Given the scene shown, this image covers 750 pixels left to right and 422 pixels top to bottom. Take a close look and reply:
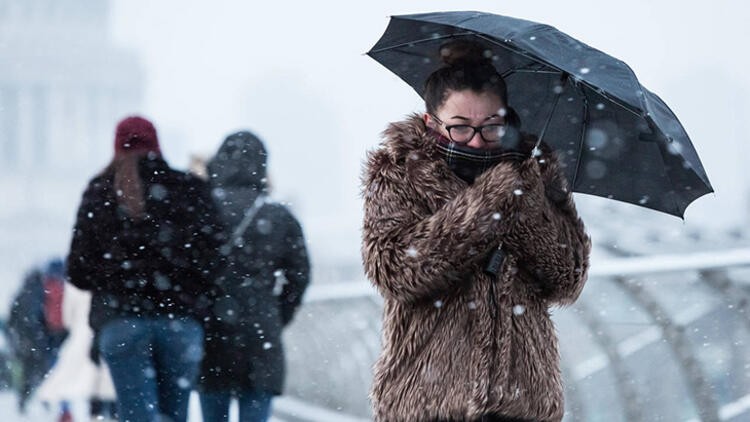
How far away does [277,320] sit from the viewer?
14.7ft

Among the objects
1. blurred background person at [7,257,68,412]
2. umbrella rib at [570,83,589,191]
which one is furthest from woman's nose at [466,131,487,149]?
blurred background person at [7,257,68,412]

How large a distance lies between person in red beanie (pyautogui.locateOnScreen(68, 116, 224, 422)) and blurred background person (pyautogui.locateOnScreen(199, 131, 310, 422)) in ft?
0.33

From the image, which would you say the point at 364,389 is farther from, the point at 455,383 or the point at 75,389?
the point at 455,383

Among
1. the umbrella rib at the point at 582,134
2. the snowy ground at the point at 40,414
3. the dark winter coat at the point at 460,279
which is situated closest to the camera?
the dark winter coat at the point at 460,279

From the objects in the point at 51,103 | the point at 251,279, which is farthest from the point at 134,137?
the point at 51,103

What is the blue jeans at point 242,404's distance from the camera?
171 inches

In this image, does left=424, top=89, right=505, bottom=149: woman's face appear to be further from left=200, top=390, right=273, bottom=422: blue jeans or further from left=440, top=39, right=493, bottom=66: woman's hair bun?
left=200, top=390, right=273, bottom=422: blue jeans

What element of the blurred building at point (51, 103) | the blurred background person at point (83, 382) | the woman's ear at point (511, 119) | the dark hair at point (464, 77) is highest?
the dark hair at point (464, 77)

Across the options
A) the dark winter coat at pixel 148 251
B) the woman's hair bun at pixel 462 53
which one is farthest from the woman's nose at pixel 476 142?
the dark winter coat at pixel 148 251

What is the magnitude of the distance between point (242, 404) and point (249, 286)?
43 centimetres

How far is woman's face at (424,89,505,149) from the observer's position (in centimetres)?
260

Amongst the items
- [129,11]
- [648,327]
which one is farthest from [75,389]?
[129,11]

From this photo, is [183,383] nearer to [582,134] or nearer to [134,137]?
[134,137]

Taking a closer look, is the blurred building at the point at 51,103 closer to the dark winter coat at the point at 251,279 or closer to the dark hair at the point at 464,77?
the dark winter coat at the point at 251,279
